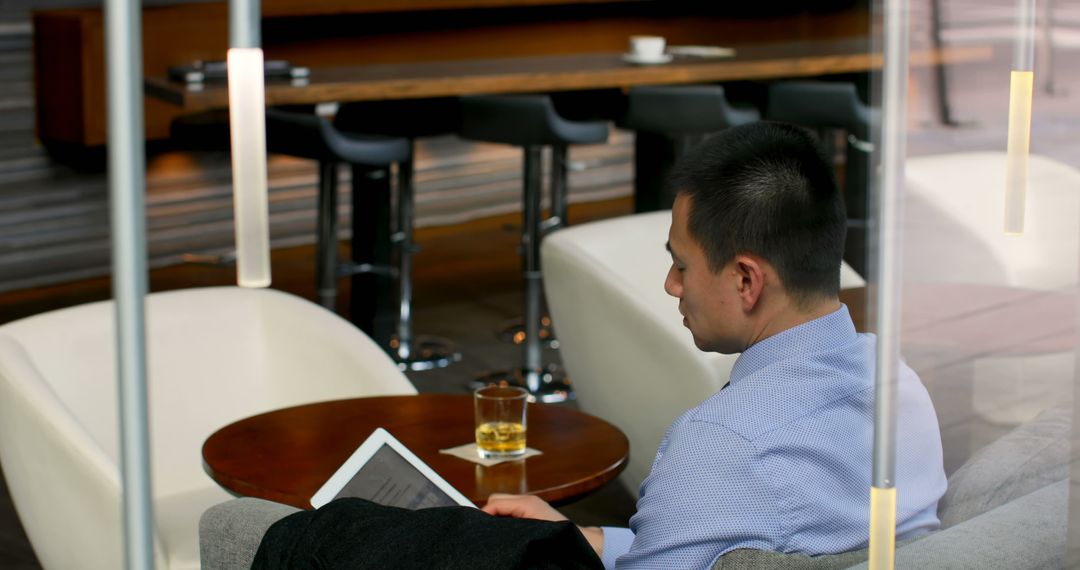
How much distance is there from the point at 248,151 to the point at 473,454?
4.76 feet

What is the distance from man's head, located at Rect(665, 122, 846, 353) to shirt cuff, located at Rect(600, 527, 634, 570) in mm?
357

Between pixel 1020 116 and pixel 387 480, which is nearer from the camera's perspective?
pixel 1020 116

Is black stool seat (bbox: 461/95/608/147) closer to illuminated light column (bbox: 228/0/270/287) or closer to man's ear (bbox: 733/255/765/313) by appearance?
man's ear (bbox: 733/255/765/313)

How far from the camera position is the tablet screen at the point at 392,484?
1.97 metres

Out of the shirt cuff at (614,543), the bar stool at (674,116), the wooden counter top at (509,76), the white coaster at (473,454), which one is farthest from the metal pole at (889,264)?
the bar stool at (674,116)

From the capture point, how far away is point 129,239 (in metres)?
0.75

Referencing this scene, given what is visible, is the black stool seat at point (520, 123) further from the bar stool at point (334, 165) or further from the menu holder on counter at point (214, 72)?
the menu holder on counter at point (214, 72)

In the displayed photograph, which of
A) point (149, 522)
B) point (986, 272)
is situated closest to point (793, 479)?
point (986, 272)

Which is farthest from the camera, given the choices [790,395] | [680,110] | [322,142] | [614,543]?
[680,110]

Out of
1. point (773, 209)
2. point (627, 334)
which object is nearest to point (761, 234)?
point (773, 209)

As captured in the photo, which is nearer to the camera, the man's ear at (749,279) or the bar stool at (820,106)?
the man's ear at (749,279)

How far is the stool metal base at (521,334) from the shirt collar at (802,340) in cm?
339

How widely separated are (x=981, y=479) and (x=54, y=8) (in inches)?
207

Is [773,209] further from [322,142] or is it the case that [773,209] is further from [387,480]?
[322,142]
